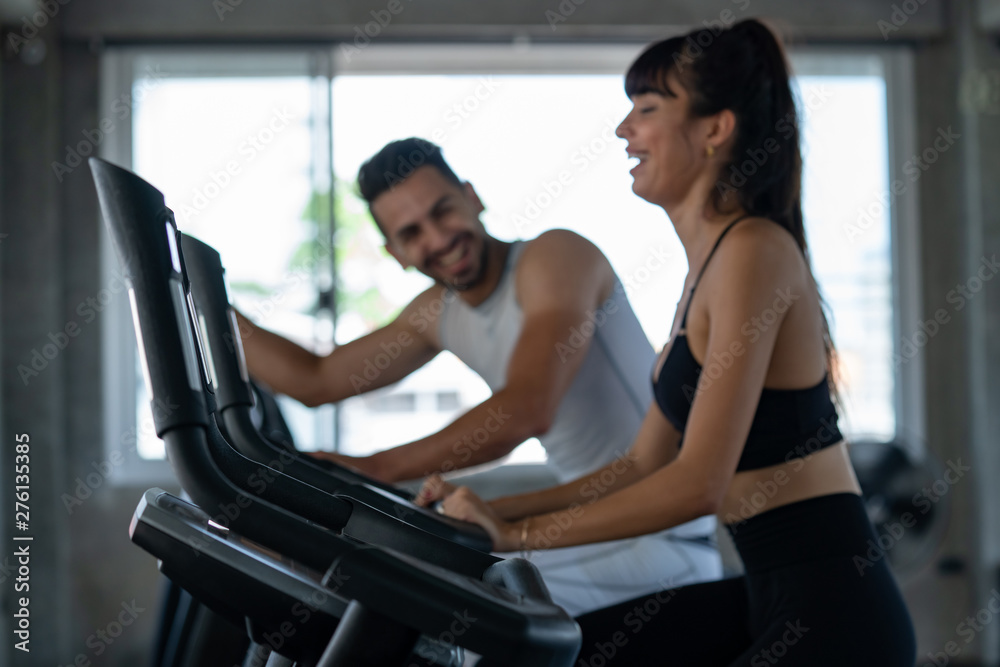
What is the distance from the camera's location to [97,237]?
3457 millimetres

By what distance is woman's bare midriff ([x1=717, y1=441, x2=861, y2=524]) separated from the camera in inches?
42.8

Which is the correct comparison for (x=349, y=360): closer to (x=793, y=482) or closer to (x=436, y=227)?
(x=436, y=227)

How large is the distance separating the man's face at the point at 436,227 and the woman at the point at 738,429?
0.52 meters

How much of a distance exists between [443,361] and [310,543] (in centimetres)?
305

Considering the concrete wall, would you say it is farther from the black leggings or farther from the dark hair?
the black leggings

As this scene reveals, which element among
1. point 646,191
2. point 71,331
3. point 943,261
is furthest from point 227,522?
point 943,261

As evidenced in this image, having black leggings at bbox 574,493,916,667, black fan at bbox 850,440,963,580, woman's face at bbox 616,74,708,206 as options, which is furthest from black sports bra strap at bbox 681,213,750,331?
black fan at bbox 850,440,963,580

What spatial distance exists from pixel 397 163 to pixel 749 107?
0.77 metres

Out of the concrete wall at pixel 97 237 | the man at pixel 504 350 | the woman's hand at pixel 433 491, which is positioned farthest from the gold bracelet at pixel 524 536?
the concrete wall at pixel 97 237

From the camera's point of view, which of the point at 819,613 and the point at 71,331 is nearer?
the point at 819,613

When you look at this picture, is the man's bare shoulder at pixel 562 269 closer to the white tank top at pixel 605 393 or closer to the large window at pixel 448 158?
the white tank top at pixel 605 393

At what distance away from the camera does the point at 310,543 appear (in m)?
0.53

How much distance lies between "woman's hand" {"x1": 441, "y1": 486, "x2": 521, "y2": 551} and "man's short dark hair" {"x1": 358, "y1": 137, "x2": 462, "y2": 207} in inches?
35.2

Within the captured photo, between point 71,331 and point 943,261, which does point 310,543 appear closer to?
point 71,331
